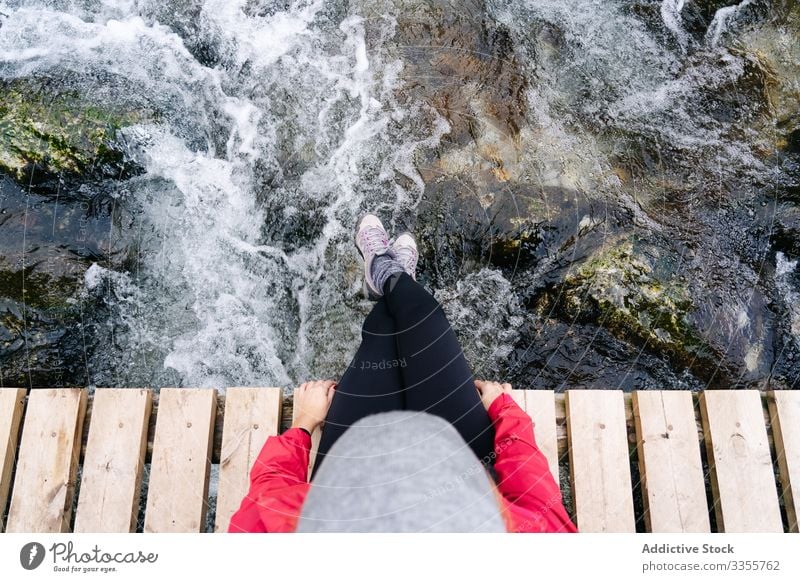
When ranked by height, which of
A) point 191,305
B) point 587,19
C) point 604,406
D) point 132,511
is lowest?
point 132,511

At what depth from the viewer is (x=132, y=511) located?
2.36 metres

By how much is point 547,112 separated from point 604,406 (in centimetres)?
177

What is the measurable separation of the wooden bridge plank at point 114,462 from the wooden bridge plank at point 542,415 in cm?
165

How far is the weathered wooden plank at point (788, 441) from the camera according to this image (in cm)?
243

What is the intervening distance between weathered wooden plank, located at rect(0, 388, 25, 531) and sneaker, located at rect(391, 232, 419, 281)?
1.82 m

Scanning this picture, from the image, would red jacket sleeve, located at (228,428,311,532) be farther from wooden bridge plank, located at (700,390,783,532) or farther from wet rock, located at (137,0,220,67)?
wet rock, located at (137,0,220,67)

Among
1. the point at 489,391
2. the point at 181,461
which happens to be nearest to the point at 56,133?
the point at 181,461

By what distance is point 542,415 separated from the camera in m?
2.48

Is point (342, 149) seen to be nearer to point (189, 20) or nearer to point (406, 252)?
point (406, 252)

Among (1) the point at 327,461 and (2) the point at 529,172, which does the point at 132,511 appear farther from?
(2) the point at 529,172

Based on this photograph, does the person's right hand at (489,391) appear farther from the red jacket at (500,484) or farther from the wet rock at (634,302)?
the wet rock at (634,302)
